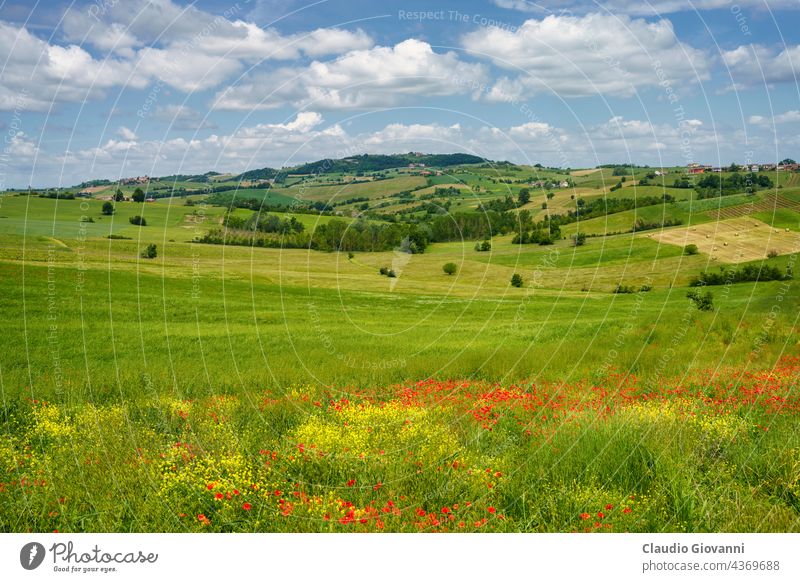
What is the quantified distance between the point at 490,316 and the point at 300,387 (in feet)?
78.6

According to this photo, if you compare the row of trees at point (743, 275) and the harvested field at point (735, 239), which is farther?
the row of trees at point (743, 275)

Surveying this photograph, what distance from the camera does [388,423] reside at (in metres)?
11.1

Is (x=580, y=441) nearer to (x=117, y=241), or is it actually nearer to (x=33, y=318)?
(x=33, y=318)

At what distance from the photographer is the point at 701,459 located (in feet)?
31.9

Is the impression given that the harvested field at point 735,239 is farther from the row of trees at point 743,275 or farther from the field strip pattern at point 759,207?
the row of trees at point 743,275

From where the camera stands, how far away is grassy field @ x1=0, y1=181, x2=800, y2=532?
852 centimetres

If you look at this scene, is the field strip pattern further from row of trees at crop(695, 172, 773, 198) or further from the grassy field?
the grassy field

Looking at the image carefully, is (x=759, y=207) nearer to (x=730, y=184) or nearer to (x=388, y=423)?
(x=730, y=184)
